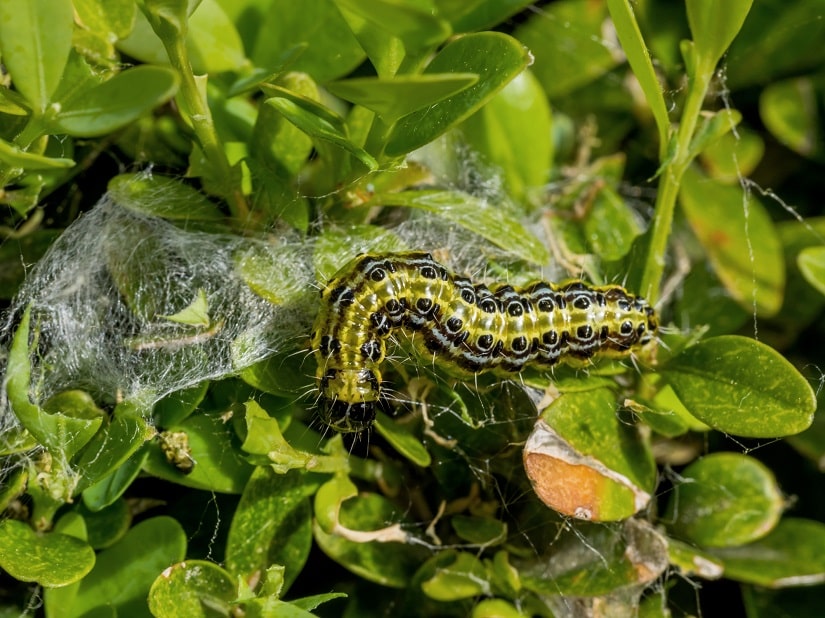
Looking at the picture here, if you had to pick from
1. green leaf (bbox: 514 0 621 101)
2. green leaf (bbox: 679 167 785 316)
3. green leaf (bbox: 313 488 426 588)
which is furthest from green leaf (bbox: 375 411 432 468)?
green leaf (bbox: 514 0 621 101)

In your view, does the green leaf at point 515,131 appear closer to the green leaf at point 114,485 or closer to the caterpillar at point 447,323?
the caterpillar at point 447,323

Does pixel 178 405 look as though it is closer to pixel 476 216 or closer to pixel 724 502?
pixel 476 216

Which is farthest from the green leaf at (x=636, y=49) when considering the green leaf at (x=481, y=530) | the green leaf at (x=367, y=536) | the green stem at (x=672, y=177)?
the green leaf at (x=367, y=536)

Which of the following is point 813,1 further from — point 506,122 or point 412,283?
point 412,283

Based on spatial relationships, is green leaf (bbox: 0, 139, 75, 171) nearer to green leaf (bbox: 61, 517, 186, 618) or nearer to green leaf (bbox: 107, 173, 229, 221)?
green leaf (bbox: 107, 173, 229, 221)

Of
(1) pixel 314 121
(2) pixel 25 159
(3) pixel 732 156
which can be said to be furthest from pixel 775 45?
(2) pixel 25 159

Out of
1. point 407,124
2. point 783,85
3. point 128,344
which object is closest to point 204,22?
point 407,124

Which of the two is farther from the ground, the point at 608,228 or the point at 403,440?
the point at 608,228
